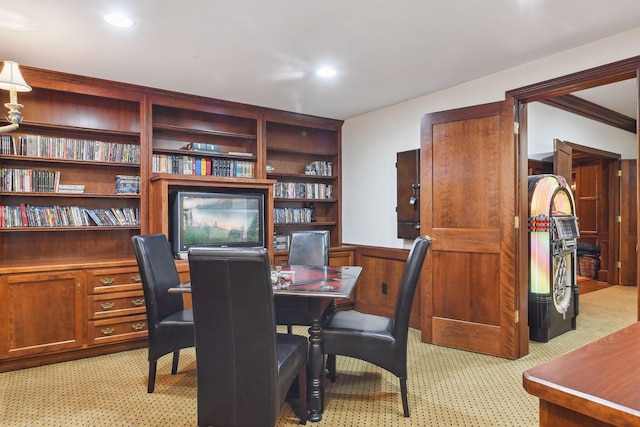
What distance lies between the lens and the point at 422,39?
106 inches

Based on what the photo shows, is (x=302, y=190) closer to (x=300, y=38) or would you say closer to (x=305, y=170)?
(x=305, y=170)

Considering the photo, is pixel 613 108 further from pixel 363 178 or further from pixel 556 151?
pixel 363 178

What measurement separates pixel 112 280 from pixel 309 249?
67.5 inches

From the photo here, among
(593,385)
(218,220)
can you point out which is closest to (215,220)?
(218,220)

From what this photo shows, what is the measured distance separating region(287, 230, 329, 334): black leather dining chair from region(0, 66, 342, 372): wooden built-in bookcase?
60 cm

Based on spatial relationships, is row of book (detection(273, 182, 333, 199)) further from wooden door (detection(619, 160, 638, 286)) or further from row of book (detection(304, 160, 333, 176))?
wooden door (detection(619, 160, 638, 286))

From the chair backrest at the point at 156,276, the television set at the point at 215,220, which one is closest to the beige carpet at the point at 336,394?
the chair backrest at the point at 156,276

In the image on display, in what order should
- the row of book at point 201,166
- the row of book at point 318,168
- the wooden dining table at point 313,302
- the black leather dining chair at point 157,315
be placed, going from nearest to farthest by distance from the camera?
1. the wooden dining table at point 313,302
2. the black leather dining chair at point 157,315
3. the row of book at point 201,166
4. the row of book at point 318,168

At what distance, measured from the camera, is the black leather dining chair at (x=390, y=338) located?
226cm

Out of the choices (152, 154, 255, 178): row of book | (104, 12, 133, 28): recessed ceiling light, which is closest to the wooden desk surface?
(104, 12, 133, 28): recessed ceiling light

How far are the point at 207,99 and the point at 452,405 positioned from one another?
3.46m

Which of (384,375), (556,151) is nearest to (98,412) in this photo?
(384,375)

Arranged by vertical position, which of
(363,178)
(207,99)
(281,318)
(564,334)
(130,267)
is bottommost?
(564,334)

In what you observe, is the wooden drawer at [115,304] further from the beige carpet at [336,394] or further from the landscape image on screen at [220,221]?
the landscape image on screen at [220,221]
